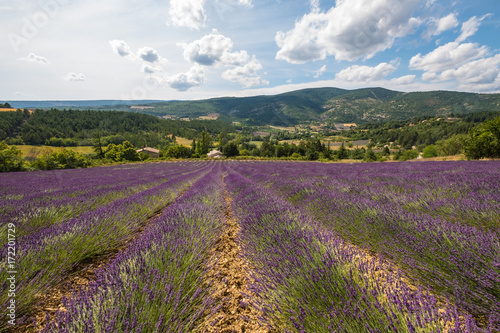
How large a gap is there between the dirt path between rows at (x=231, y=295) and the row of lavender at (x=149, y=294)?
11 centimetres

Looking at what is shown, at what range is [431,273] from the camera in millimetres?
1646

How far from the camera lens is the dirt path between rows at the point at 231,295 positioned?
4.96ft

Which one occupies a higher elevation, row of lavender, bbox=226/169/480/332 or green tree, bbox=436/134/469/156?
row of lavender, bbox=226/169/480/332

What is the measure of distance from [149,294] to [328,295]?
4.34 feet

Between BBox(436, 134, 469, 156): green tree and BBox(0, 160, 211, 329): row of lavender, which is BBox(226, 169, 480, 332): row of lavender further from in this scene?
BBox(436, 134, 469, 156): green tree

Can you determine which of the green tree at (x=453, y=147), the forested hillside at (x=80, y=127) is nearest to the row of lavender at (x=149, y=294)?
the green tree at (x=453, y=147)

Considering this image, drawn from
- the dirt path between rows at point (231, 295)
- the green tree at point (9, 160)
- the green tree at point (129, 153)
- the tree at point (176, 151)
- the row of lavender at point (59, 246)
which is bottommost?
the tree at point (176, 151)

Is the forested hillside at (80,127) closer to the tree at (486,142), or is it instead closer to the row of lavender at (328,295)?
the row of lavender at (328,295)

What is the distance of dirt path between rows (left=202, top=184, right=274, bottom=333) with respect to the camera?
151 cm

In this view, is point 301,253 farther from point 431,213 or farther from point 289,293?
point 431,213

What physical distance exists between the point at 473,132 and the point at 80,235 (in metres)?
29.0

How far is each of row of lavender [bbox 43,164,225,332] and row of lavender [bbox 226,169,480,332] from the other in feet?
1.96

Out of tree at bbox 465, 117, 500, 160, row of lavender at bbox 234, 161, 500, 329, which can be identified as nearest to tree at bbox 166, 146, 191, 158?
tree at bbox 465, 117, 500, 160

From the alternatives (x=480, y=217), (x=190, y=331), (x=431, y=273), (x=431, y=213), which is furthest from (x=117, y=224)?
(x=480, y=217)
